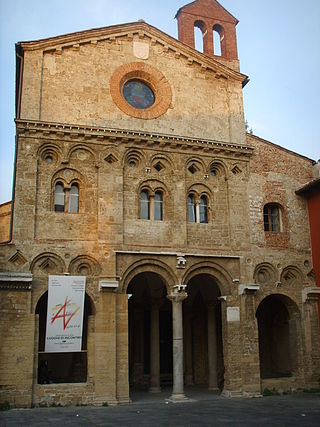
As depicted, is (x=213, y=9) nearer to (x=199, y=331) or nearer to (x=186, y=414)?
(x=199, y=331)

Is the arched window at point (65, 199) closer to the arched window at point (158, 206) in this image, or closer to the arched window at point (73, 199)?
the arched window at point (73, 199)

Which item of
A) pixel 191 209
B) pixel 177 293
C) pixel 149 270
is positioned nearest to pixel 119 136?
pixel 191 209

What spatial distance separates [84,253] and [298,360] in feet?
30.7

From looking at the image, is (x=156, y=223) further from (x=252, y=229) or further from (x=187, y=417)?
(x=187, y=417)

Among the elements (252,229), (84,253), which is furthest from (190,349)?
(84,253)

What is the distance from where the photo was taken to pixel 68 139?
18.2 metres

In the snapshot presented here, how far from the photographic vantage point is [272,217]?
20875 millimetres

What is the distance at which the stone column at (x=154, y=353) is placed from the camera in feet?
65.8

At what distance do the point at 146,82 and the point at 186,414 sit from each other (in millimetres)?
12682

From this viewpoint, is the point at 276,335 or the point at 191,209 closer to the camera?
the point at 191,209

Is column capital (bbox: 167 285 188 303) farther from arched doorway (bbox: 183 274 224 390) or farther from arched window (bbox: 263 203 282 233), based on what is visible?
arched window (bbox: 263 203 282 233)

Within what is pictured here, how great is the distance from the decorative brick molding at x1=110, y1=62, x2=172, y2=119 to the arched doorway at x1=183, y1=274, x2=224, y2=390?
283 inches

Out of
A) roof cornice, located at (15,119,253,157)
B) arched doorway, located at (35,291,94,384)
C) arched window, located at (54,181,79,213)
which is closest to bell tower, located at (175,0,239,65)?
roof cornice, located at (15,119,253,157)

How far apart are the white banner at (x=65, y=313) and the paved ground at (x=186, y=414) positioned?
2.02 m
